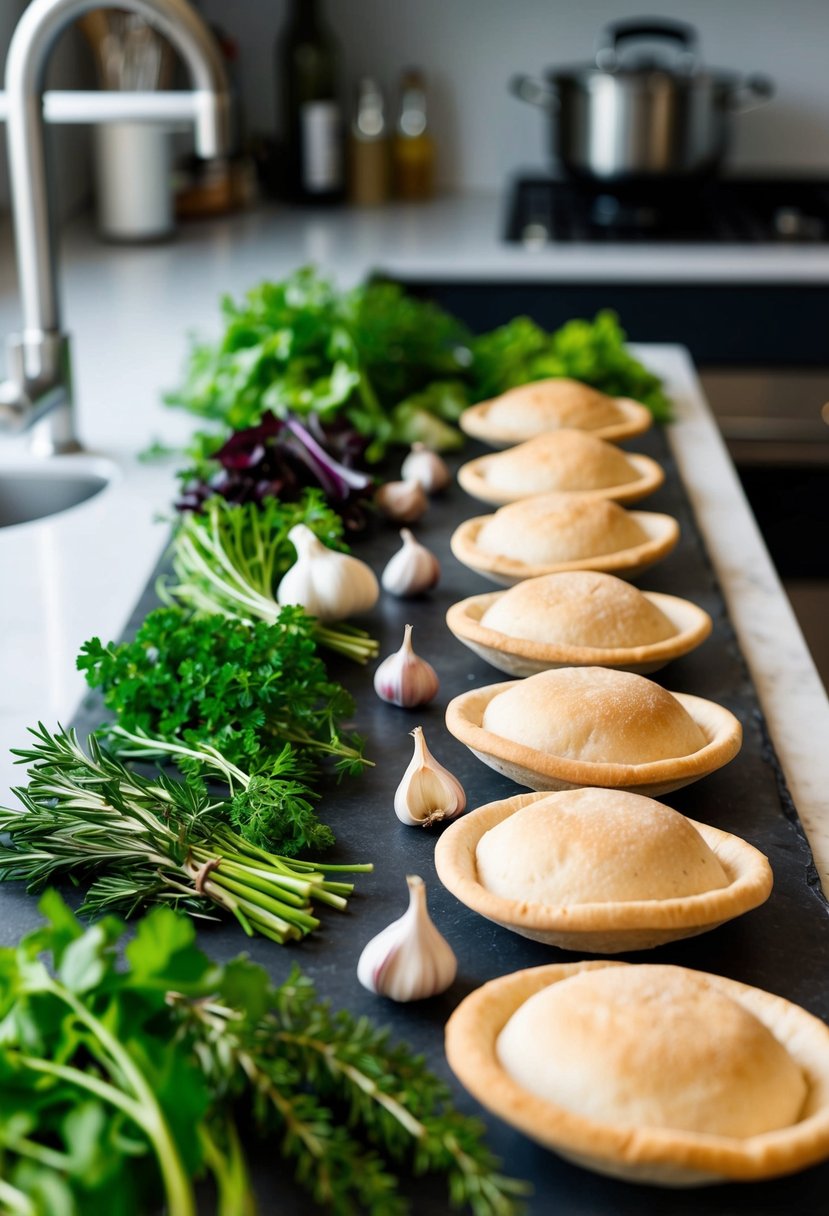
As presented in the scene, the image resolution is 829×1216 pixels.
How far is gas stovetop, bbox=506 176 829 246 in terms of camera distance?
3160 mm

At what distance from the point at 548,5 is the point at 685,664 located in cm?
289

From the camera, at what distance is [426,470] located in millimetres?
1799

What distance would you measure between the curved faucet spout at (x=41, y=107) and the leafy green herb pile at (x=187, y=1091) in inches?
46.3

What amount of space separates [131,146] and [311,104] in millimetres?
542

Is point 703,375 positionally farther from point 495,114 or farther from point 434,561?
point 434,561

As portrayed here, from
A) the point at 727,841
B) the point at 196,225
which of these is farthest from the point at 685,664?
the point at 196,225

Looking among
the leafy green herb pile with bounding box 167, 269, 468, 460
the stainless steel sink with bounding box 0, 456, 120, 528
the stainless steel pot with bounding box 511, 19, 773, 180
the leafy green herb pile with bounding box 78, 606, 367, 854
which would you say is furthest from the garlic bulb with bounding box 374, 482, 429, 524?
the stainless steel pot with bounding box 511, 19, 773, 180

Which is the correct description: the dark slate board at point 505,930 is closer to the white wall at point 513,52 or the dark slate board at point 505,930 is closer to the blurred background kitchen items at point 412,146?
the blurred background kitchen items at point 412,146

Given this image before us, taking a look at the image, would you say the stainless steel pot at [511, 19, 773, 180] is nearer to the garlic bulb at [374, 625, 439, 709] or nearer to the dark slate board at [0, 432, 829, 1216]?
the dark slate board at [0, 432, 829, 1216]

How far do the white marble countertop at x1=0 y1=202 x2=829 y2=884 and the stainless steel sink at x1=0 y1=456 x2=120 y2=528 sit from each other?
4cm

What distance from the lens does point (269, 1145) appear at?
74 cm

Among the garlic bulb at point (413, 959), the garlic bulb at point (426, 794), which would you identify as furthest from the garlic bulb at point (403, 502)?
the garlic bulb at point (413, 959)

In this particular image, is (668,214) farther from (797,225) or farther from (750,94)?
(750,94)

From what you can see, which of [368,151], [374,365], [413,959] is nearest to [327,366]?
[374,365]
